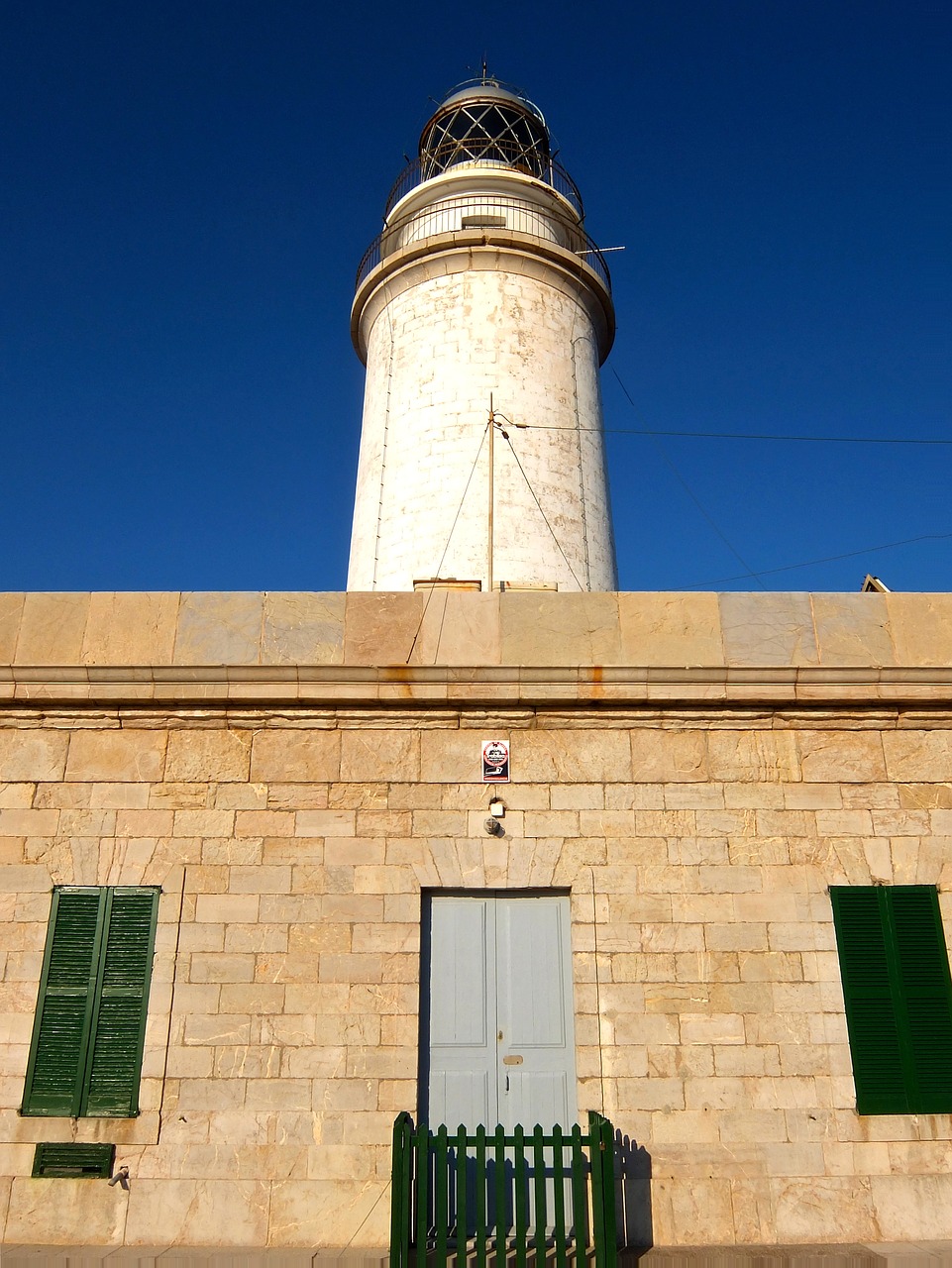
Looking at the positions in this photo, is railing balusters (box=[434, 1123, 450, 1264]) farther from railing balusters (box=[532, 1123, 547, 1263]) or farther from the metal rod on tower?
the metal rod on tower

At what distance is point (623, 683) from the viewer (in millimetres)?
6398

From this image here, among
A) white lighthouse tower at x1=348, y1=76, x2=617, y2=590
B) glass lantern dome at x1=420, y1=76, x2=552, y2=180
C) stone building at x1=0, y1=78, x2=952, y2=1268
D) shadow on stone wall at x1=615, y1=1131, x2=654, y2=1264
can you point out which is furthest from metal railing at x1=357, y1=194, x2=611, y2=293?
shadow on stone wall at x1=615, y1=1131, x2=654, y2=1264

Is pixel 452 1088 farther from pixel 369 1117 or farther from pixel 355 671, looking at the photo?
pixel 355 671

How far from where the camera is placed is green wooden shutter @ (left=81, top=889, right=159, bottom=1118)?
18.8 ft

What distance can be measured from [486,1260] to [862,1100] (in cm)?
257

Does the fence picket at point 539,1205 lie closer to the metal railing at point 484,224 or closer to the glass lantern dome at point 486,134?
the metal railing at point 484,224

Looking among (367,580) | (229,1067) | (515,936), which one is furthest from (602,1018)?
(367,580)

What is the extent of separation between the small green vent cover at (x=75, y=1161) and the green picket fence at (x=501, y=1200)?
6.14ft

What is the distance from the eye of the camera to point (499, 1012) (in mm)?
5922

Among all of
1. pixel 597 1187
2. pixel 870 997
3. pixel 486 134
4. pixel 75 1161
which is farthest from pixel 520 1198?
pixel 486 134

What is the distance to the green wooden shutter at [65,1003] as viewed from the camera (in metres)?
5.75

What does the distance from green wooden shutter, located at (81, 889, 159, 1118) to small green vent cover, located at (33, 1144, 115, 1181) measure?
0.20 meters

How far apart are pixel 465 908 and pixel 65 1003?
8.81 ft

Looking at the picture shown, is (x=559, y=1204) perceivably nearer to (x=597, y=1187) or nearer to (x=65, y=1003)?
(x=597, y=1187)
